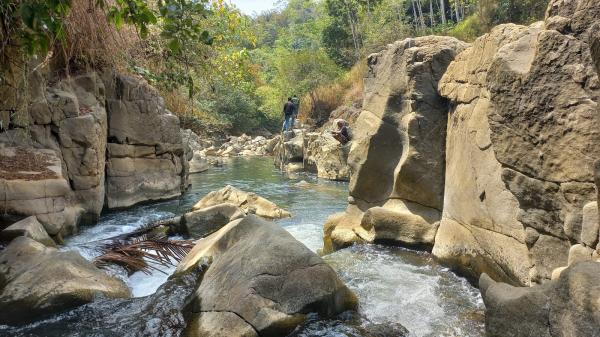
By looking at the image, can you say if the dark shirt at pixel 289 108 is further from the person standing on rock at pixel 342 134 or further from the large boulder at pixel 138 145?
the large boulder at pixel 138 145

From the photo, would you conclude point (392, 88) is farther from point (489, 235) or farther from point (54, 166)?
point (54, 166)

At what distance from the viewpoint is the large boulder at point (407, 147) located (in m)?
7.12

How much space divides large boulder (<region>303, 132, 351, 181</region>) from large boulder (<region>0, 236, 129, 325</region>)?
11.8m

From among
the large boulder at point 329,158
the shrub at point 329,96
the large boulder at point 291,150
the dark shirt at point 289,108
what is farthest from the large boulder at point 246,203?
the shrub at point 329,96

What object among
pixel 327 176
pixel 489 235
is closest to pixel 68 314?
pixel 489 235

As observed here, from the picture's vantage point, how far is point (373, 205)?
8133mm

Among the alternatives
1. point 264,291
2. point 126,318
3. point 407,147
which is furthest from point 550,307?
point 407,147

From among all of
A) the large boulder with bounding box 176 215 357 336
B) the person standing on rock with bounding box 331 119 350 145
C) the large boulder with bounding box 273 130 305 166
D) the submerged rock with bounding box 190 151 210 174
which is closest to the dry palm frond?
the large boulder with bounding box 176 215 357 336

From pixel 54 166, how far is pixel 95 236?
52.5 inches

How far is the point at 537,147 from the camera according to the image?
4.07 m

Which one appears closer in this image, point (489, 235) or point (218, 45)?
point (489, 235)

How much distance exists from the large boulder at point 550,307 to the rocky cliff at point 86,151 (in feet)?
20.6

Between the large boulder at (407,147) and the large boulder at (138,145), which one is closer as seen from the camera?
the large boulder at (407,147)

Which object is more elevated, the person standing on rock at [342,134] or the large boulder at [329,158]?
the person standing on rock at [342,134]
